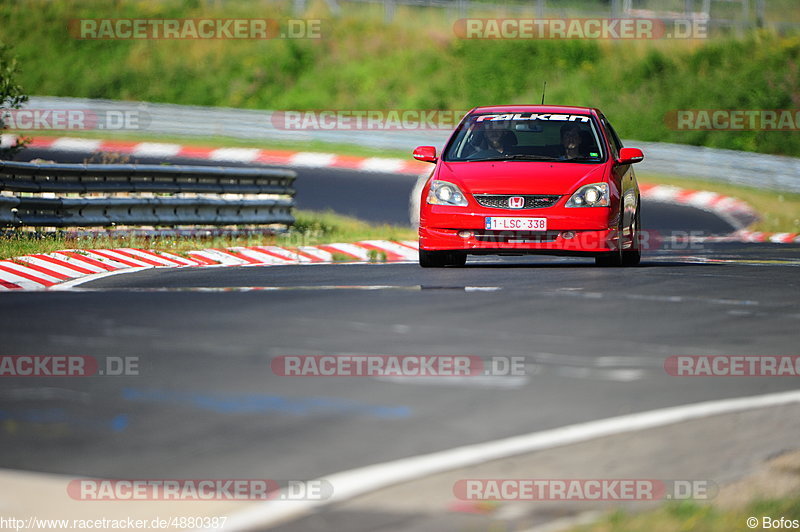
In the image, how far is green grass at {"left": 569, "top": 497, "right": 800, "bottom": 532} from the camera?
487cm

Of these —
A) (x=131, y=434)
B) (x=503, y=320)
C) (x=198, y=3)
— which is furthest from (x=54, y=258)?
(x=198, y=3)

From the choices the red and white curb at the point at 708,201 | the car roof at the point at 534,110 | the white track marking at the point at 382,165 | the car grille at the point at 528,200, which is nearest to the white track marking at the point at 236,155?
the white track marking at the point at 382,165

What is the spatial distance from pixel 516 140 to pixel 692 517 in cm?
1099

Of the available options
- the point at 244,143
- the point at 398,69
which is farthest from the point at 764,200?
the point at 398,69

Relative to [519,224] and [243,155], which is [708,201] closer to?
[243,155]

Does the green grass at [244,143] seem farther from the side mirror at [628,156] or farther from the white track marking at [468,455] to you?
the white track marking at [468,455]

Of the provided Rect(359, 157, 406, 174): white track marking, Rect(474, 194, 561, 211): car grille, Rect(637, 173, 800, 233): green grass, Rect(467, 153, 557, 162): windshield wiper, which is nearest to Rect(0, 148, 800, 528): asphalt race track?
Rect(474, 194, 561, 211): car grille

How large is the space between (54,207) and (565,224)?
6227 millimetres

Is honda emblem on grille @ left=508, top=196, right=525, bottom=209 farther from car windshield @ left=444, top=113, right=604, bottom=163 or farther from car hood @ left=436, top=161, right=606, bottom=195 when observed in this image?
car windshield @ left=444, top=113, right=604, bottom=163

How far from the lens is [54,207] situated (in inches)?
675

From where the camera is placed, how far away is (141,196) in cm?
1922

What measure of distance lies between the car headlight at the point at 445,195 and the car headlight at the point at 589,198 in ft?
3.37

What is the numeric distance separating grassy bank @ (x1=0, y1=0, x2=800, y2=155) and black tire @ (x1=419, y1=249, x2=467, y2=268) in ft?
79.8

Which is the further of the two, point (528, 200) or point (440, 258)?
point (440, 258)
